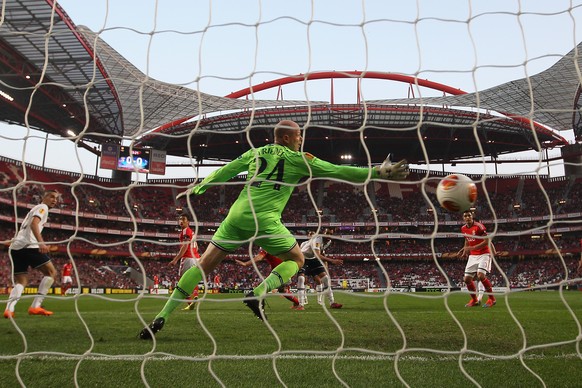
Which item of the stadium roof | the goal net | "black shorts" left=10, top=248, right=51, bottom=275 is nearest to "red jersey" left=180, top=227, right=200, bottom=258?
the goal net

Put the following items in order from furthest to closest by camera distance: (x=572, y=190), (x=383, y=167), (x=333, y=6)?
(x=572, y=190) < (x=333, y=6) < (x=383, y=167)

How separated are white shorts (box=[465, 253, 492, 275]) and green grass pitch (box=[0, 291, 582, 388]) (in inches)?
117

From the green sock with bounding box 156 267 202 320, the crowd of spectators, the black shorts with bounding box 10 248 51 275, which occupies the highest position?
the black shorts with bounding box 10 248 51 275

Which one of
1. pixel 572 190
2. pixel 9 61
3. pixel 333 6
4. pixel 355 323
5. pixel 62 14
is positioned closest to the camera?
pixel 333 6

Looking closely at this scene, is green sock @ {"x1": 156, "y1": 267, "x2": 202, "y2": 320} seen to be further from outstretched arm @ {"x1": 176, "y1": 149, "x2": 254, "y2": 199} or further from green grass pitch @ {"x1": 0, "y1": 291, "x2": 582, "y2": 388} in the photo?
outstretched arm @ {"x1": 176, "y1": 149, "x2": 254, "y2": 199}

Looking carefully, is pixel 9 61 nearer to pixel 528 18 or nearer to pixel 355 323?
pixel 355 323

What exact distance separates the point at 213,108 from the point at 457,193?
87.1 feet

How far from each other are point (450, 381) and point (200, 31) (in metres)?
3.02

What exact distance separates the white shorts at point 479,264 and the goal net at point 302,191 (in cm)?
32

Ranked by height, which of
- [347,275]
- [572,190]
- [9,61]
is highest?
[9,61]

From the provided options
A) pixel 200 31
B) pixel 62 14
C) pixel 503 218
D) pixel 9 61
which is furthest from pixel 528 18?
pixel 503 218

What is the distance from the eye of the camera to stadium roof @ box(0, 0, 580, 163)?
74.1 feet

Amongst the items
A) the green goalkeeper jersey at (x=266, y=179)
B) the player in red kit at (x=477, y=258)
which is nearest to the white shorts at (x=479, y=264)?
the player in red kit at (x=477, y=258)

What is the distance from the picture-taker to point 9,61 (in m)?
23.2
